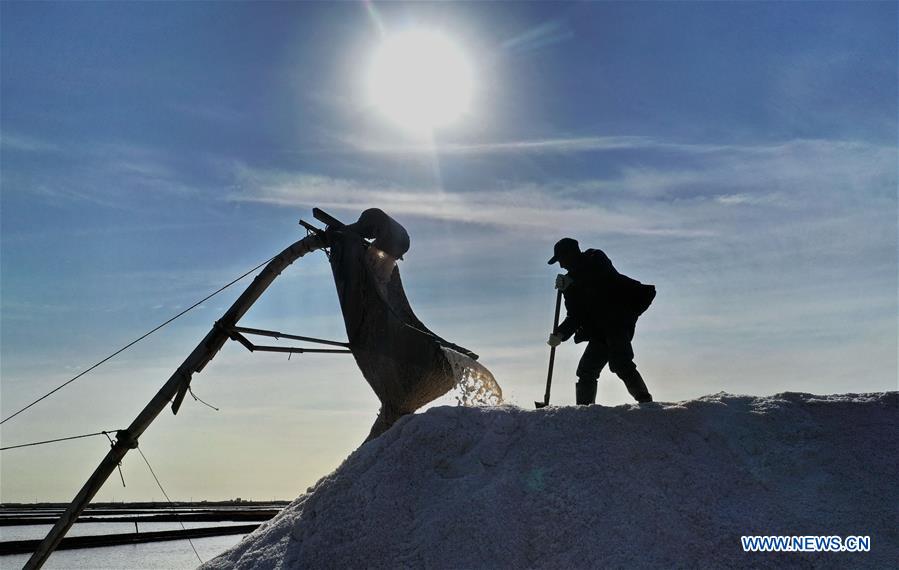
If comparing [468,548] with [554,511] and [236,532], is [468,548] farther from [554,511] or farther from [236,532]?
[236,532]

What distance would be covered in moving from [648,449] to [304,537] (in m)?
2.28

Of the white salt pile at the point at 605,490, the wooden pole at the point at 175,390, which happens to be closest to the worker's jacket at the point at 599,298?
the white salt pile at the point at 605,490

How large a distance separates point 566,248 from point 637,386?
1388 mm

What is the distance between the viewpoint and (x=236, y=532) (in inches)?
376

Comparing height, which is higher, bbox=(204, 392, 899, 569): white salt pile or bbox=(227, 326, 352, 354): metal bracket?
bbox=(227, 326, 352, 354): metal bracket

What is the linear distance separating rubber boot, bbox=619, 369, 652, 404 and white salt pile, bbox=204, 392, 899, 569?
0.69 m

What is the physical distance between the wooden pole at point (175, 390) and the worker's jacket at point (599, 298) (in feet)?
8.52

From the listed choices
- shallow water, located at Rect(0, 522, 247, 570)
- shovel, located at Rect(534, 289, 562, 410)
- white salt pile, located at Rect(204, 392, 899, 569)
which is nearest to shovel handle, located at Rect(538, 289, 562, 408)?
shovel, located at Rect(534, 289, 562, 410)

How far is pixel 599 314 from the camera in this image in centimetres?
585

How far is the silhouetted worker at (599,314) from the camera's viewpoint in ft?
18.7

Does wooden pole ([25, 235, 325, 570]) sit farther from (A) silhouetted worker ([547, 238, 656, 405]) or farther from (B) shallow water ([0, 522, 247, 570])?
(A) silhouetted worker ([547, 238, 656, 405])

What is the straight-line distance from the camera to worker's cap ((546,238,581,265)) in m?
6.18

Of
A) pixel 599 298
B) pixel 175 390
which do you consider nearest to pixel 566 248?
pixel 599 298

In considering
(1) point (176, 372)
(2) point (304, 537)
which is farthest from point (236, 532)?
(2) point (304, 537)
